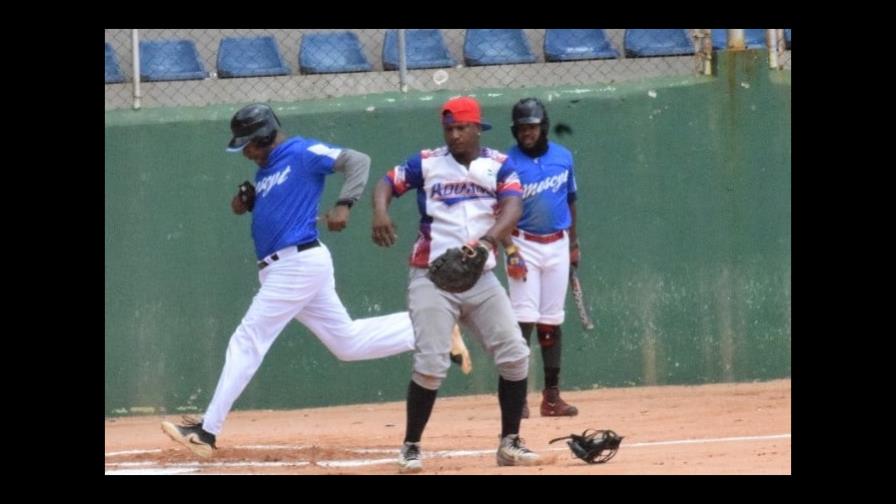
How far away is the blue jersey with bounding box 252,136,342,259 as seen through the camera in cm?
808

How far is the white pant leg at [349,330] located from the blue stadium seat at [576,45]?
4720 millimetres

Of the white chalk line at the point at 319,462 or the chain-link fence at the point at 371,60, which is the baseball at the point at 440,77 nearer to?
the chain-link fence at the point at 371,60

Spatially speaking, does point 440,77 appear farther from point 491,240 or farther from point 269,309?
point 491,240

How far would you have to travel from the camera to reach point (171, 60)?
12719mm

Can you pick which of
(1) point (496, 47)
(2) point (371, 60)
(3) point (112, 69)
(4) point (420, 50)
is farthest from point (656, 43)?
(3) point (112, 69)

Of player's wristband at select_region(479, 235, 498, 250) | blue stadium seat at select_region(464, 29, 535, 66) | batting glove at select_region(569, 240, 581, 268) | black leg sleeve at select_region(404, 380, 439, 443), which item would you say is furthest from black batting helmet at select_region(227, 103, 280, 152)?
blue stadium seat at select_region(464, 29, 535, 66)

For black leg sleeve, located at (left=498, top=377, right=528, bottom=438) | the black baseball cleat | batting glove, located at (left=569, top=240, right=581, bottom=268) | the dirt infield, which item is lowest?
the dirt infield

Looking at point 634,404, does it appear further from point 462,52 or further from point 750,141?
point 462,52

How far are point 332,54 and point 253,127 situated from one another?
5223mm

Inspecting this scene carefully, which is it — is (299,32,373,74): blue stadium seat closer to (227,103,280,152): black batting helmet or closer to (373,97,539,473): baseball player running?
(227,103,280,152): black batting helmet

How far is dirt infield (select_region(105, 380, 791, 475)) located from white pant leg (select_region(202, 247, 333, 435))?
44cm

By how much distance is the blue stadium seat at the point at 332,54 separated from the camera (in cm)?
1264

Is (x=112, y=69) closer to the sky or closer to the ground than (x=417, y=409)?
closer to the sky

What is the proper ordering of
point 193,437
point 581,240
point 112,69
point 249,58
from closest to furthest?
point 193,437 → point 581,240 → point 112,69 → point 249,58
